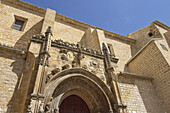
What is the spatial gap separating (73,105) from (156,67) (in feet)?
18.1

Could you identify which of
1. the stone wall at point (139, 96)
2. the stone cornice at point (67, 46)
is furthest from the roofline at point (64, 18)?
the stone wall at point (139, 96)

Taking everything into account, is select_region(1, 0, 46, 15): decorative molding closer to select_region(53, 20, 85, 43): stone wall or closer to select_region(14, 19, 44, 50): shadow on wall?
select_region(14, 19, 44, 50): shadow on wall

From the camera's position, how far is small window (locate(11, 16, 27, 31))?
797 centimetres

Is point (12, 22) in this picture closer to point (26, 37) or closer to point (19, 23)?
point (19, 23)

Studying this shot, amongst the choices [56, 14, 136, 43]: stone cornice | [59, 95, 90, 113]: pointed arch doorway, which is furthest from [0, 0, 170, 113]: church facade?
[56, 14, 136, 43]: stone cornice

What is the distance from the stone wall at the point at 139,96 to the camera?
17.8ft

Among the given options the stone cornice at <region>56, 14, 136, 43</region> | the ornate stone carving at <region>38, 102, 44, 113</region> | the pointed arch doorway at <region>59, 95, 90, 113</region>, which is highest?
the stone cornice at <region>56, 14, 136, 43</region>

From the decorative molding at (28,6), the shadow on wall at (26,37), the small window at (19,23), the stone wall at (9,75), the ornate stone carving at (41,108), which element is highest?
the decorative molding at (28,6)

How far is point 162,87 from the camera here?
634 centimetres

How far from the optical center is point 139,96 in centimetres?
590

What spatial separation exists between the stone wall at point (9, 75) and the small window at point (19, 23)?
4.21 metres

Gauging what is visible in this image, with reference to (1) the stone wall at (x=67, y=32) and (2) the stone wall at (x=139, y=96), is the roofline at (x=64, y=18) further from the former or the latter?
(2) the stone wall at (x=139, y=96)

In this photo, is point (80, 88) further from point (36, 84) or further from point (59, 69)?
point (36, 84)

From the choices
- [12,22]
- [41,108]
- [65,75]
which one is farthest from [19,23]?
[41,108]
